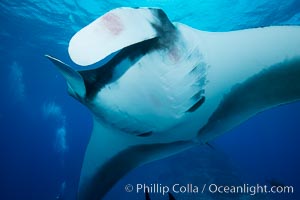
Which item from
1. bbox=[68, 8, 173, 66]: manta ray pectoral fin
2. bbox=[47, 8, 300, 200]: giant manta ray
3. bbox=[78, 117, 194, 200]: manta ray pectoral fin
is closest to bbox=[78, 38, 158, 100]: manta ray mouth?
bbox=[47, 8, 300, 200]: giant manta ray

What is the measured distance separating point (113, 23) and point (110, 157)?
1.71 metres

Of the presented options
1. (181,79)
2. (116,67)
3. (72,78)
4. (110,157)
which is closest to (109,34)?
(116,67)

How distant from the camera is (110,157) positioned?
8.21 ft

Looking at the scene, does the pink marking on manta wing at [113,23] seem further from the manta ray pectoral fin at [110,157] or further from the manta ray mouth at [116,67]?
the manta ray pectoral fin at [110,157]

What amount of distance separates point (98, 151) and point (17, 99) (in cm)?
3932

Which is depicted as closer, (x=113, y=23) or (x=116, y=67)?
(x=113, y=23)

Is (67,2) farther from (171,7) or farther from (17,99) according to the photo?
(17,99)

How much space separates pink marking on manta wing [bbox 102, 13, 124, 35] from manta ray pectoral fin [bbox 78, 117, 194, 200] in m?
1.37

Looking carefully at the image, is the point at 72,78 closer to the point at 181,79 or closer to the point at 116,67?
the point at 116,67

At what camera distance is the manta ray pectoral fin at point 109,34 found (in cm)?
106

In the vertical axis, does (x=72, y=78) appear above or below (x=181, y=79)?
below

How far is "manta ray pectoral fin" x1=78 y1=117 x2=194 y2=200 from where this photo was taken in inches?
93.9

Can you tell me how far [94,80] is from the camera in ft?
5.49

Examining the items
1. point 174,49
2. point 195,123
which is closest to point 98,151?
point 195,123
